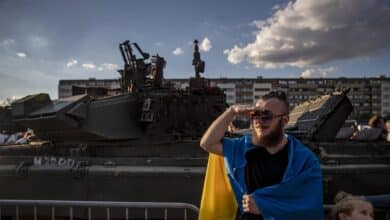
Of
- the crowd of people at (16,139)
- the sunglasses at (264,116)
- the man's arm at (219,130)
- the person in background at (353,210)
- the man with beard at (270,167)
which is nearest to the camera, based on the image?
the man with beard at (270,167)

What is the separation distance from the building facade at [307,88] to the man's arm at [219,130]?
60.7m

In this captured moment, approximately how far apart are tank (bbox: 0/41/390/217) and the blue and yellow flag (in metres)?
2.54

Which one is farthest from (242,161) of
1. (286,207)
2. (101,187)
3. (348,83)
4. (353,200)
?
(348,83)

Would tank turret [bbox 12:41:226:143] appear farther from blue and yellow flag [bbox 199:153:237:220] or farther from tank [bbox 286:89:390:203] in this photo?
blue and yellow flag [bbox 199:153:237:220]

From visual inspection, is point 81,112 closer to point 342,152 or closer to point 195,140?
point 195,140

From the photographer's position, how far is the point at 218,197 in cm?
305

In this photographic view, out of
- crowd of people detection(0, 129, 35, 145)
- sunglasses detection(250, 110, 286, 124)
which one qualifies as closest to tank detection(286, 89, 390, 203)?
sunglasses detection(250, 110, 286, 124)

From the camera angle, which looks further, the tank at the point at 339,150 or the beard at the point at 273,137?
the tank at the point at 339,150

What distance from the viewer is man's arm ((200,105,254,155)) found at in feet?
9.14

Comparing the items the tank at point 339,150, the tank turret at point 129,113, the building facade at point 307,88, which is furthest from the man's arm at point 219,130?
the building facade at point 307,88

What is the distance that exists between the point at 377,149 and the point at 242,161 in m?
4.56

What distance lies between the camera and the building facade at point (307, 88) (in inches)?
2571

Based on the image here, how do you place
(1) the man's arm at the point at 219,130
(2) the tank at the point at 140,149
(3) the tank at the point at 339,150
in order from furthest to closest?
(2) the tank at the point at 140,149, (3) the tank at the point at 339,150, (1) the man's arm at the point at 219,130

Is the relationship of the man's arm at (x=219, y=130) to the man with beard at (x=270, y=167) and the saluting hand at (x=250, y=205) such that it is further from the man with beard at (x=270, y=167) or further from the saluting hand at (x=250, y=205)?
the saluting hand at (x=250, y=205)
